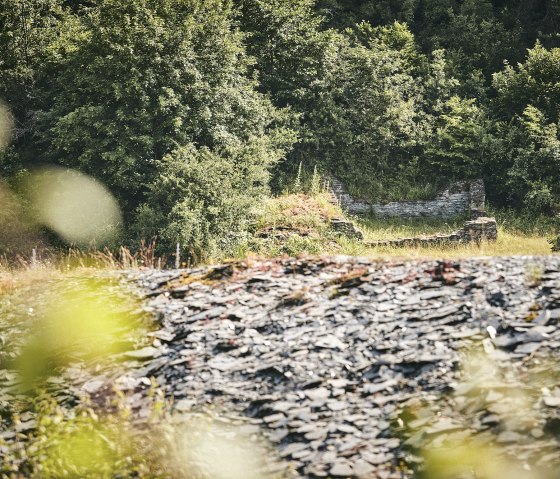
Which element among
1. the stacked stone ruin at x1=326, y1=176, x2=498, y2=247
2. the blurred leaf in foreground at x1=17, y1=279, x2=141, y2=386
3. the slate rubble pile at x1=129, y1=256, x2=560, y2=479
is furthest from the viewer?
the stacked stone ruin at x1=326, y1=176, x2=498, y2=247

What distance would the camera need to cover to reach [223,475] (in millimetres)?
6953

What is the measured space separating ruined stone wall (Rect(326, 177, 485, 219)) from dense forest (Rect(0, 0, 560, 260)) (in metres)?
0.69

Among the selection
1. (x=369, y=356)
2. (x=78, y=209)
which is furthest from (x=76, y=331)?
(x=78, y=209)

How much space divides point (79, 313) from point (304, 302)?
395 centimetres

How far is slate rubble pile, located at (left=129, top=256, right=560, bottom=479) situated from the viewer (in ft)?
22.4

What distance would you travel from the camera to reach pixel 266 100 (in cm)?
2795

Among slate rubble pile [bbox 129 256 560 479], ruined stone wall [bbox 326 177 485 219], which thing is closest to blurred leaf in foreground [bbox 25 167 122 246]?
ruined stone wall [bbox 326 177 485 219]

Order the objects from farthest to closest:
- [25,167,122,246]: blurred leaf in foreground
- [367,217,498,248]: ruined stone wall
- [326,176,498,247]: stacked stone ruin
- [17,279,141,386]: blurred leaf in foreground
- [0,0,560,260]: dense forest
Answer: [326,176,498,247]: stacked stone ruin < [367,217,498,248]: ruined stone wall < [25,167,122,246]: blurred leaf in foreground < [0,0,560,260]: dense forest < [17,279,141,386]: blurred leaf in foreground

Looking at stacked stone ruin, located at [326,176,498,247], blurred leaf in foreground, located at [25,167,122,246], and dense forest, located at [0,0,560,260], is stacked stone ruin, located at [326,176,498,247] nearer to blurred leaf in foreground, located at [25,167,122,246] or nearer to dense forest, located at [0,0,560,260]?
dense forest, located at [0,0,560,260]

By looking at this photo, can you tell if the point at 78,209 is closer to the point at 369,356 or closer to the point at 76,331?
the point at 76,331

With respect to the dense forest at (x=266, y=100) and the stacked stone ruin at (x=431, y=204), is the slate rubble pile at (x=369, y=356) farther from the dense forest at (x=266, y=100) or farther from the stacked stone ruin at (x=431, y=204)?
the stacked stone ruin at (x=431, y=204)

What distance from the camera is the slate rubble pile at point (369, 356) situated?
6816 millimetres

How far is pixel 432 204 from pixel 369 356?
22.1 m

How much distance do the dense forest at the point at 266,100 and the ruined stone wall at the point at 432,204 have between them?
69cm
